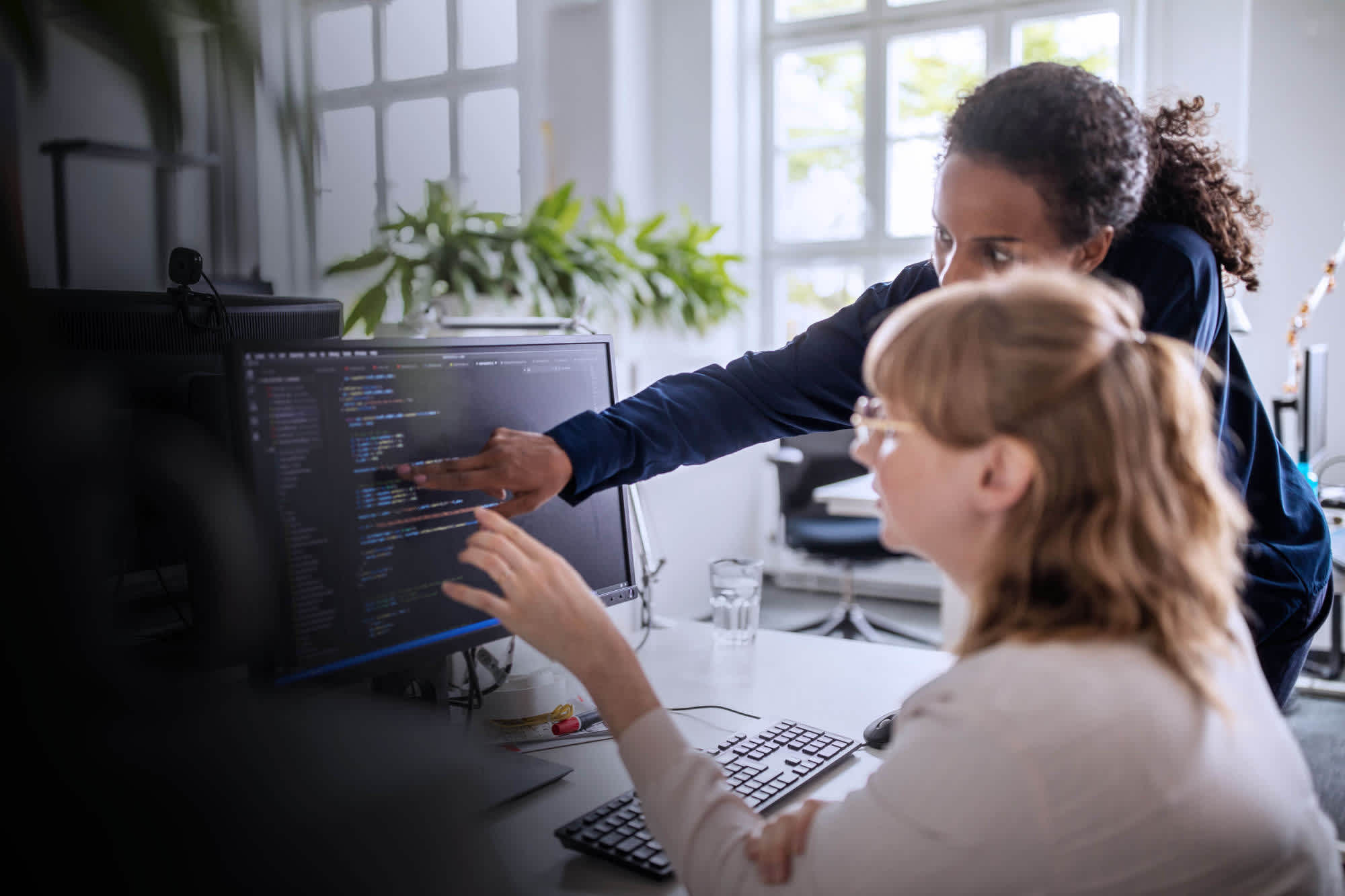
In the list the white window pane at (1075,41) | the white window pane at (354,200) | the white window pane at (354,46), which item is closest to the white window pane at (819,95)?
the white window pane at (1075,41)

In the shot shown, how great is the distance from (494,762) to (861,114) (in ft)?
14.2

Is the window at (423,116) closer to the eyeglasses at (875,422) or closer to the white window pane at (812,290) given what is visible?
the eyeglasses at (875,422)

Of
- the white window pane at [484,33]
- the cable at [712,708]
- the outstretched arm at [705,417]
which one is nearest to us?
the outstretched arm at [705,417]

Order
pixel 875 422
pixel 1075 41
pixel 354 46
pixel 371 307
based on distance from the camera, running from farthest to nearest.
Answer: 1. pixel 1075 41
2. pixel 371 307
3. pixel 354 46
4. pixel 875 422

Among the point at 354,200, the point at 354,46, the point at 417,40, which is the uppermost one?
the point at 417,40

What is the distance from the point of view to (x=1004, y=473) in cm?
64

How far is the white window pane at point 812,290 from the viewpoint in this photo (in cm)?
497

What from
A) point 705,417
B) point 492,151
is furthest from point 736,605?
point 492,151

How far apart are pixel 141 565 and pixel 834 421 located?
2.81 feet

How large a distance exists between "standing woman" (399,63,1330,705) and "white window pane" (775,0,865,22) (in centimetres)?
391

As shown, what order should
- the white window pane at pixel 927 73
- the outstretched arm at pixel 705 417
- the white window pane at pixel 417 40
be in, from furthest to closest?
the white window pane at pixel 927 73 < the white window pane at pixel 417 40 < the outstretched arm at pixel 705 417

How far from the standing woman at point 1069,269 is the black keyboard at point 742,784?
328 mm

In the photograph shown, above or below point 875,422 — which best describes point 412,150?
above

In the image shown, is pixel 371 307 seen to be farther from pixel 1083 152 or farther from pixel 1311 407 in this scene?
pixel 1311 407
